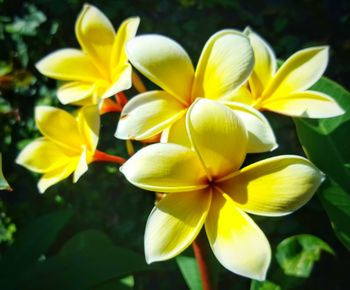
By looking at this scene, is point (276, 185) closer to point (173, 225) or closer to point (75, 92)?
point (173, 225)

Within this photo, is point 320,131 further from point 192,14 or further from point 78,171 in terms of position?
point 192,14

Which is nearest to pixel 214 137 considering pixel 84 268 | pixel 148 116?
pixel 148 116

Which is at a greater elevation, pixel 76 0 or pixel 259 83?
pixel 259 83

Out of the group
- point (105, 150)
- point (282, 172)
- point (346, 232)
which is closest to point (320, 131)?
point (346, 232)

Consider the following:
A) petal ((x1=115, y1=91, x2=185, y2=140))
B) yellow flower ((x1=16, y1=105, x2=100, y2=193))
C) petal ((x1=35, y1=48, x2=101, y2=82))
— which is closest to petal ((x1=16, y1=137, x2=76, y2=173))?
yellow flower ((x1=16, y1=105, x2=100, y2=193))

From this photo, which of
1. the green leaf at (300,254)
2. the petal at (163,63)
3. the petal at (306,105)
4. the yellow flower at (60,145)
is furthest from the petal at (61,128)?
the green leaf at (300,254)

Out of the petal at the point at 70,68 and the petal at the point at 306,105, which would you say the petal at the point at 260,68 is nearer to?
the petal at the point at 306,105

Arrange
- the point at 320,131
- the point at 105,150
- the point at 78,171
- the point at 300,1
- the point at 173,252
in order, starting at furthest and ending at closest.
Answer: the point at 300,1
the point at 105,150
the point at 320,131
the point at 78,171
the point at 173,252
